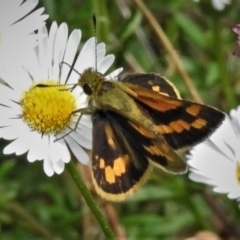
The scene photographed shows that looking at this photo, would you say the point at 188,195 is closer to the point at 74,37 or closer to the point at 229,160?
the point at 229,160

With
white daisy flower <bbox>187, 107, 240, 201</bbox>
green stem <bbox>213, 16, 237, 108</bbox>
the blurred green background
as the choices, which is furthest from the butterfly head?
green stem <bbox>213, 16, 237, 108</bbox>

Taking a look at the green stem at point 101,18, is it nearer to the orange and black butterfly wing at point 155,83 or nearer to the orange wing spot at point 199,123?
the orange and black butterfly wing at point 155,83

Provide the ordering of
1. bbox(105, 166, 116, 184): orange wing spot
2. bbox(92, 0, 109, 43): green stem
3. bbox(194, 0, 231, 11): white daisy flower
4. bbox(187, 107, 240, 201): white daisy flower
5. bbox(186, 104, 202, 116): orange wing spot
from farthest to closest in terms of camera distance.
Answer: bbox(92, 0, 109, 43): green stem
bbox(194, 0, 231, 11): white daisy flower
bbox(187, 107, 240, 201): white daisy flower
bbox(186, 104, 202, 116): orange wing spot
bbox(105, 166, 116, 184): orange wing spot

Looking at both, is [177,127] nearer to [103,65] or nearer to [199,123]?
[199,123]

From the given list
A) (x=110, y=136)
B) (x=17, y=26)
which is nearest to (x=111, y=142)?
(x=110, y=136)

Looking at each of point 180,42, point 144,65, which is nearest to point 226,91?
point 144,65

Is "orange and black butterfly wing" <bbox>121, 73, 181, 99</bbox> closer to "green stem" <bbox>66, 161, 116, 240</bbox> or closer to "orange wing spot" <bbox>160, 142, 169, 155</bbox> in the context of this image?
"orange wing spot" <bbox>160, 142, 169, 155</bbox>

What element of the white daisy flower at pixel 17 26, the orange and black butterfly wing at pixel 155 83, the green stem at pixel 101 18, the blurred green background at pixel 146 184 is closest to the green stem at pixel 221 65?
the blurred green background at pixel 146 184
